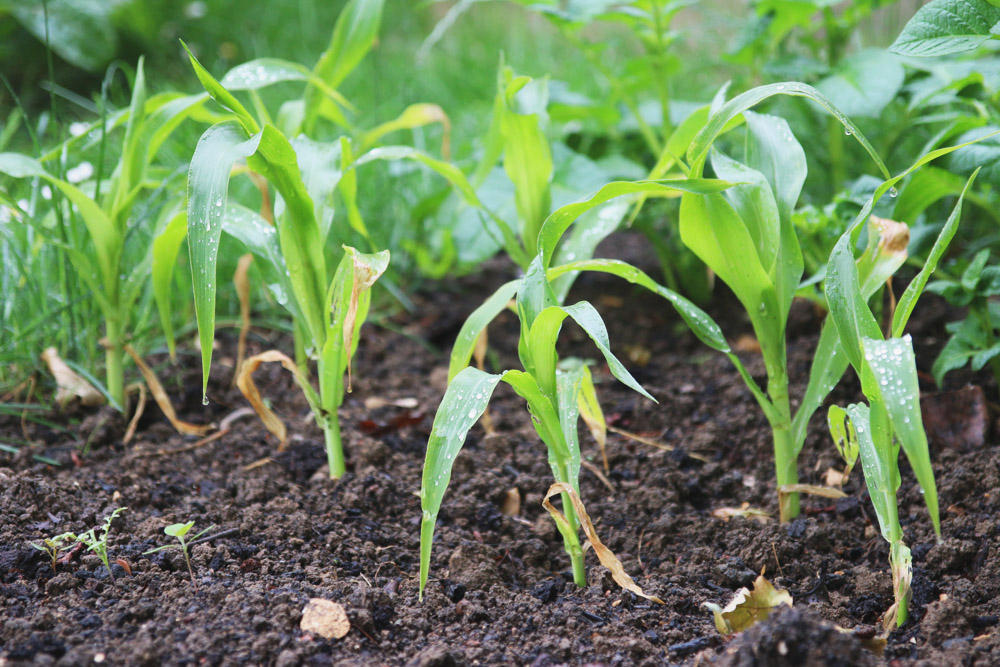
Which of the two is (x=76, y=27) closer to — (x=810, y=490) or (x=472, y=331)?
(x=472, y=331)

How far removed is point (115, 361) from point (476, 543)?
87cm

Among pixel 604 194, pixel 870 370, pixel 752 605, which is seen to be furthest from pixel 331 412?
pixel 870 370

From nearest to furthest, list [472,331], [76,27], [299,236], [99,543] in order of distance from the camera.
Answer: [99,543] < [472,331] < [299,236] < [76,27]

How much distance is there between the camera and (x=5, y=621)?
994mm

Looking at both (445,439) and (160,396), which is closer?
(445,439)

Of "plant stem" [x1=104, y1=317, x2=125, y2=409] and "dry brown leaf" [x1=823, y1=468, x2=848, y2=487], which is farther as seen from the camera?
"plant stem" [x1=104, y1=317, x2=125, y2=409]

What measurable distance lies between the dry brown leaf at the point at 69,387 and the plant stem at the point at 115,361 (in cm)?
6

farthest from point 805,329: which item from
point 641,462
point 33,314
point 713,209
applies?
point 33,314

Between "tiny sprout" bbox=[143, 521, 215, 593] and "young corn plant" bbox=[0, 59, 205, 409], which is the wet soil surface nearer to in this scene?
"tiny sprout" bbox=[143, 521, 215, 593]

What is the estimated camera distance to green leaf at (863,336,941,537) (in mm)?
808

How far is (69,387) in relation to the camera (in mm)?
1638

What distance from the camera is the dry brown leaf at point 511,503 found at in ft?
4.58

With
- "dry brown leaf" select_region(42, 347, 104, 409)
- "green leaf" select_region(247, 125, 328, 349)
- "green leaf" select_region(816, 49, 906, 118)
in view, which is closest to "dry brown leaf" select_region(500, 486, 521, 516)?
"green leaf" select_region(247, 125, 328, 349)

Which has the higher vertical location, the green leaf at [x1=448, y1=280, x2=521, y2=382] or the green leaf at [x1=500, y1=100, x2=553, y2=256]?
the green leaf at [x1=500, y1=100, x2=553, y2=256]
